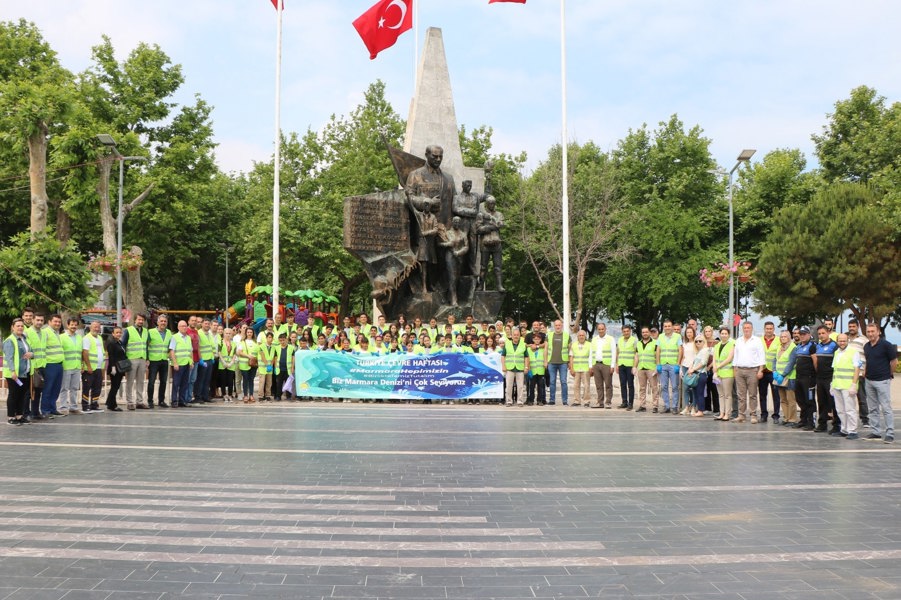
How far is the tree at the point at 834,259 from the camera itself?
3250cm

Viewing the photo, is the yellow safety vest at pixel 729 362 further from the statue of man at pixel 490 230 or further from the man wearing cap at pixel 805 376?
the statue of man at pixel 490 230

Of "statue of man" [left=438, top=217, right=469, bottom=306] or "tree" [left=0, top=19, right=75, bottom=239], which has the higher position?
"tree" [left=0, top=19, right=75, bottom=239]

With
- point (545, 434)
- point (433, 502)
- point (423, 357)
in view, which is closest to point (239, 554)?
point (433, 502)

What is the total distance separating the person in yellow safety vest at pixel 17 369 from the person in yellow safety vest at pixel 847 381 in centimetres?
1303

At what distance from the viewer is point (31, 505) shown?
6.86m

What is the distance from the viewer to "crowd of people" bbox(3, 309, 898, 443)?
42.5ft

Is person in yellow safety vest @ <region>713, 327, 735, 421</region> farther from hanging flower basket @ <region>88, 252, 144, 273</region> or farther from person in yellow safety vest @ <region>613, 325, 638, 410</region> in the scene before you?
hanging flower basket @ <region>88, 252, 144, 273</region>

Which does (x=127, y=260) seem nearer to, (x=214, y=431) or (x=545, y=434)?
(x=214, y=431)

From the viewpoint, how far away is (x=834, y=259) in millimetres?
32531

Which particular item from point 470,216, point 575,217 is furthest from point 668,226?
point 470,216

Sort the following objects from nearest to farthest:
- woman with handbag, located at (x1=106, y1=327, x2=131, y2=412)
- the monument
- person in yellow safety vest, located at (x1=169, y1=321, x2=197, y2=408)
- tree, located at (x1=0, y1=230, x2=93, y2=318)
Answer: woman with handbag, located at (x1=106, y1=327, x2=131, y2=412) → person in yellow safety vest, located at (x1=169, y1=321, x2=197, y2=408) → the monument → tree, located at (x1=0, y1=230, x2=93, y2=318)

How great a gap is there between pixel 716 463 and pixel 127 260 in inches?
896

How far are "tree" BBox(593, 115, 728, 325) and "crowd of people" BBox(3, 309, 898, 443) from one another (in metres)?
20.5

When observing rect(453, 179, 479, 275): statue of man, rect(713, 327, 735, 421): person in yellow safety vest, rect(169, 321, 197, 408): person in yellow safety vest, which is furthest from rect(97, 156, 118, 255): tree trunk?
rect(713, 327, 735, 421): person in yellow safety vest
